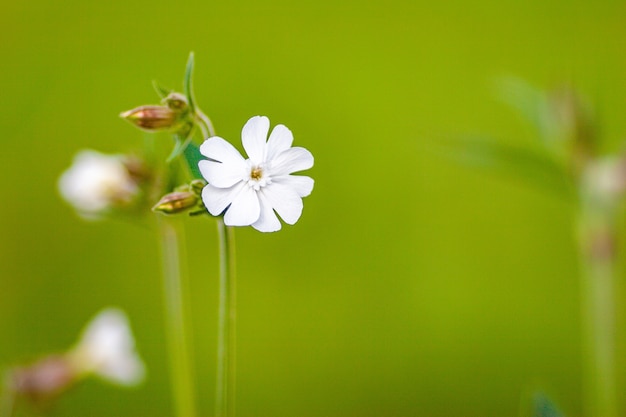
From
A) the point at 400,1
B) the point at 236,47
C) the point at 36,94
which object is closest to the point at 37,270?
the point at 36,94

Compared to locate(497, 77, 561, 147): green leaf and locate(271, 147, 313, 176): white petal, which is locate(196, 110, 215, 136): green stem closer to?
locate(271, 147, 313, 176): white petal

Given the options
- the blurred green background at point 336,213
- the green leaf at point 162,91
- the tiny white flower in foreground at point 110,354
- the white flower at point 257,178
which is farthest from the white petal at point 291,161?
the blurred green background at point 336,213

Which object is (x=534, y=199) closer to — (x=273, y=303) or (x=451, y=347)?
(x=451, y=347)

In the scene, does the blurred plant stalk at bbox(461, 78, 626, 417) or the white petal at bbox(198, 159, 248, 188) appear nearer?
the white petal at bbox(198, 159, 248, 188)

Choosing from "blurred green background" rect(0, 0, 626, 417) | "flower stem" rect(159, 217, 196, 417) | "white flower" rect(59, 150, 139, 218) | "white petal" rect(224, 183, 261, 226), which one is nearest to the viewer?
"white petal" rect(224, 183, 261, 226)

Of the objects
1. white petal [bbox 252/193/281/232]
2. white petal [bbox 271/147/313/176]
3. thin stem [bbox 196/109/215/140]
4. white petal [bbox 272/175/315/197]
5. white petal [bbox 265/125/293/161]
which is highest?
thin stem [bbox 196/109/215/140]

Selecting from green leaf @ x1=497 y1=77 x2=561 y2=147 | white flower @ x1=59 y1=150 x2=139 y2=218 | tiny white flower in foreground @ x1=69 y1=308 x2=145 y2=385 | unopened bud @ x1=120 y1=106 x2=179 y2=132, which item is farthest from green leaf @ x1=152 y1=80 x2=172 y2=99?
green leaf @ x1=497 y1=77 x2=561 y2=147

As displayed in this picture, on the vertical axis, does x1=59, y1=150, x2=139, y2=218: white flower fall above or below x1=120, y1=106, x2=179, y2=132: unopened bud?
below
